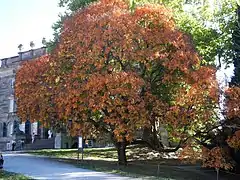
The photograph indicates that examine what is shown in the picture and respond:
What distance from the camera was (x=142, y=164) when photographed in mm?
24797

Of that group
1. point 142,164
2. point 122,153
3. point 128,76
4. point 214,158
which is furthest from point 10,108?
point 214,158

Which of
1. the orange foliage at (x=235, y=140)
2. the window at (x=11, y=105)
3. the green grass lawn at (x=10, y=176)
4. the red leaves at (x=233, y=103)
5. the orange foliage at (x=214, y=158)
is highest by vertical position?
the window at (x=11, y=105)

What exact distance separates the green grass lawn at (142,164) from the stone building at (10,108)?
61.4ft

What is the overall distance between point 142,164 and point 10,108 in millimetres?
30773

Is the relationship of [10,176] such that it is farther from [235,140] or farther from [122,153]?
[235,140]

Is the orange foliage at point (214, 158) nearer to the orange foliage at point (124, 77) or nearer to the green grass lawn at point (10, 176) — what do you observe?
the orange foliage at point (124, 77)

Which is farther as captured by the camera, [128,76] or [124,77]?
[128,76]

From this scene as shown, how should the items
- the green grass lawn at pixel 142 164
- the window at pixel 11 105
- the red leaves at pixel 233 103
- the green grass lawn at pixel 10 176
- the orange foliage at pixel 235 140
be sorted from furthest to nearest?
the window at pixel 11 105 < the green grass lawn at pixel 142 164 < the orange foliage at pixel 235 140 < the red leaves at pixel 233 103 < the green grass lawn at pixel 10 176

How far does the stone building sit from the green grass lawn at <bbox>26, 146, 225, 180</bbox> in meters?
18.7

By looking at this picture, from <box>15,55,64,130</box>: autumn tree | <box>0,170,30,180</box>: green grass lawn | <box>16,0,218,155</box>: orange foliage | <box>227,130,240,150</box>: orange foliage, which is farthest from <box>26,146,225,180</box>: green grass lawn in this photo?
<box>0,170,30,180</box>: green grass lawn

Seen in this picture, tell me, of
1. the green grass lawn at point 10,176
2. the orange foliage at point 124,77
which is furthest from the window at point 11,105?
the green grass lawn at point 10,176

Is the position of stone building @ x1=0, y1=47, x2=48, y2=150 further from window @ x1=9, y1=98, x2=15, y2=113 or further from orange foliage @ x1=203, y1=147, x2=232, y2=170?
orange foliage @ x1=203, y1=147, x2=232, y2=170

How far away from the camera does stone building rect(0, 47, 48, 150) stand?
4775cm

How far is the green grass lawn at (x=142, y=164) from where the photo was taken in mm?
20688
